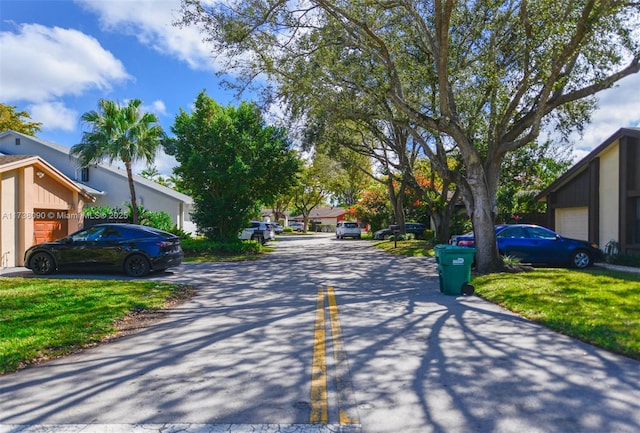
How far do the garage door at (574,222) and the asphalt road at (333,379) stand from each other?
1370 cm

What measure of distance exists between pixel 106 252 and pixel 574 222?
19.0m

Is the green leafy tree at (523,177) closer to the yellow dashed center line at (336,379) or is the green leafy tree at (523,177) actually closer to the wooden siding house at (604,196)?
the wooden siding house at (604,196)

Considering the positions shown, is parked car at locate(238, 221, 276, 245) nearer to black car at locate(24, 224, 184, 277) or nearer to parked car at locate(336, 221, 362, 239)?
parked car at locate(336, 221, 362, 239)

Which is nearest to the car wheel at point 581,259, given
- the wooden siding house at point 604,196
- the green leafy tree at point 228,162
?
the wooden siding house at point 604,196

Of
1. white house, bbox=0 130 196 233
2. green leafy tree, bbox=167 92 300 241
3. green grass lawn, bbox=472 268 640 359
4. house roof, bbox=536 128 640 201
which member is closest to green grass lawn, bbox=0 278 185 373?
green grass lawn, bbox=472 268 640 359

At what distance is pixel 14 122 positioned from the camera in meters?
37.4

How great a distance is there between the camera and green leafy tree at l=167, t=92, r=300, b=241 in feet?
78.1

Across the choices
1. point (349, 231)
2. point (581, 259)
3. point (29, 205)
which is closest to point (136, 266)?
point (29, 205)

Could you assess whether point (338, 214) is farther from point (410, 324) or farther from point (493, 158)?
point (410, 324)

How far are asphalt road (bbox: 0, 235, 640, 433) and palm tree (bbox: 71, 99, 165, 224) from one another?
630 inches

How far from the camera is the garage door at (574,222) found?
66.3ft

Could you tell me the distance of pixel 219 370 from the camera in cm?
563

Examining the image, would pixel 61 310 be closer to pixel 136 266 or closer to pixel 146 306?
pixel 146 306

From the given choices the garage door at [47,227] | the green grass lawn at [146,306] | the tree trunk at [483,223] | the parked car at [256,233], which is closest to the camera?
the green grass lawn at [146,306]
